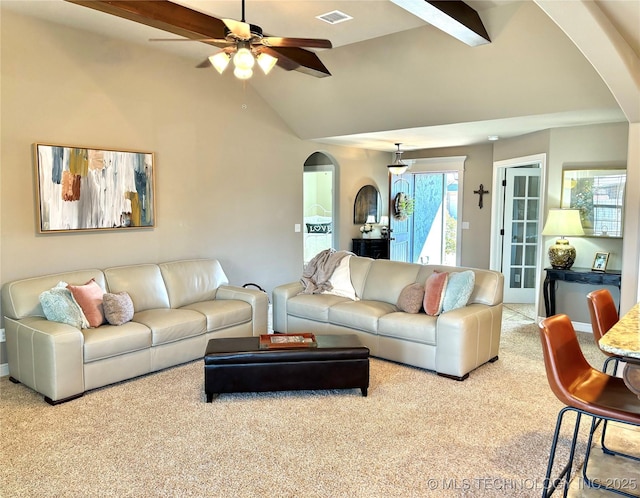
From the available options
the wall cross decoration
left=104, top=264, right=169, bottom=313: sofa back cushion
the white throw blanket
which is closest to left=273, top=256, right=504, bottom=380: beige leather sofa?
the white throw blanket

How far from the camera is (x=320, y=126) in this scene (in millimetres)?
6352

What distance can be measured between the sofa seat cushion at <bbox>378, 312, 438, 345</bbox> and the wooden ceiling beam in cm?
235

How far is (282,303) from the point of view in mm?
5051

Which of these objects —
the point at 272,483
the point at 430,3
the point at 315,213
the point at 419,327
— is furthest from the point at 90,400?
the point at 315,213

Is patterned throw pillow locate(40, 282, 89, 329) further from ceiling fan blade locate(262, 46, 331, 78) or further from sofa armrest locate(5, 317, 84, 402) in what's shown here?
ceiling fan blade locate(262, 46, 331, 78)

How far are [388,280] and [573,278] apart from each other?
2155mm

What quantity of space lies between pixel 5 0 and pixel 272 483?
13.5 ft

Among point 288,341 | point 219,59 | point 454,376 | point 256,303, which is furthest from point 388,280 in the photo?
point 219,59

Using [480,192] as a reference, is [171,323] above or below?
below

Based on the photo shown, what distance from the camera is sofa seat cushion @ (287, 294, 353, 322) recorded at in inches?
186

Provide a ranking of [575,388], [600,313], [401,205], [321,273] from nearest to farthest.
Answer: [575,388], [600,313], [321,273], [401,205]

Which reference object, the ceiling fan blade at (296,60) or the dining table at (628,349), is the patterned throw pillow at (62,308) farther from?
the dining table at (628,349)

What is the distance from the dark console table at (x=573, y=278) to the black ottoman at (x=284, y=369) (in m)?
3.02

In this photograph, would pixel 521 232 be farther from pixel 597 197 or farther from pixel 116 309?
pixel 116 309
